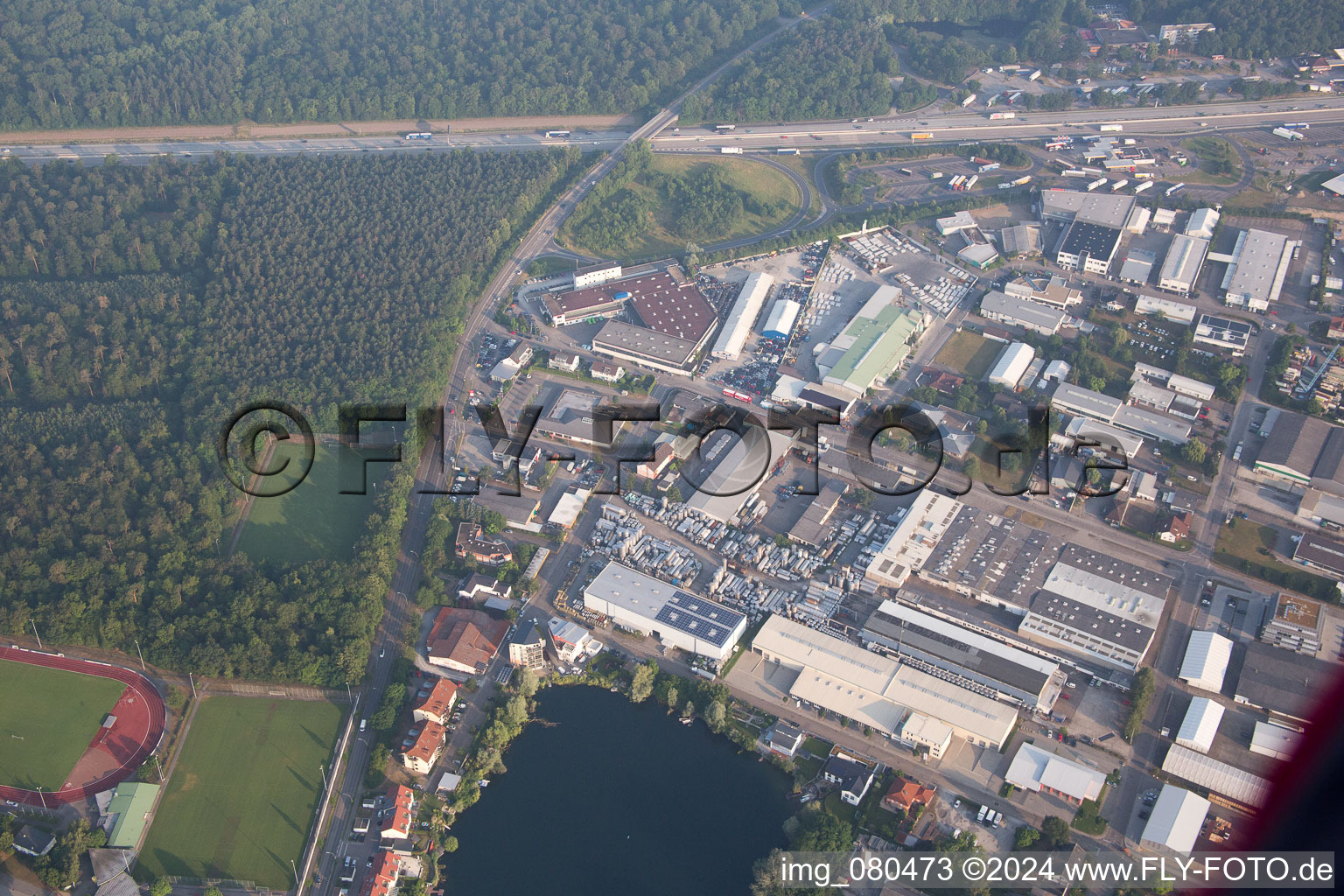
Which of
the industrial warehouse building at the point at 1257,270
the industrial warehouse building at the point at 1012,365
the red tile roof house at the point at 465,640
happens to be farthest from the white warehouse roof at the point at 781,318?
the industrial warehouse building at the point at 1257,270

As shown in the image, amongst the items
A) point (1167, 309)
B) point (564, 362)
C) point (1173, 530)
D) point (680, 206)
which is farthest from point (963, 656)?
point (680, 206)

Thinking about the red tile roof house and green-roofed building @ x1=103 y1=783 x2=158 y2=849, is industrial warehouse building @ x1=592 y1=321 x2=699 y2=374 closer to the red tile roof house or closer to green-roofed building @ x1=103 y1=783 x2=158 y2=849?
the red tile roof house

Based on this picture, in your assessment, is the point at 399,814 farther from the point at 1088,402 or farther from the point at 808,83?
the point at 808,83

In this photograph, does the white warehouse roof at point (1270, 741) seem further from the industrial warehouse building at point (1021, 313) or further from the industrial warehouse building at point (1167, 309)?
the industrial warehouse building at point (1167, 309)

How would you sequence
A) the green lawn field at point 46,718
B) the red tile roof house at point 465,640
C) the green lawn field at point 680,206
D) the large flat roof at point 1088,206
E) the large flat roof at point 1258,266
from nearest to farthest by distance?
the green lawn field at point 46,718
the red tile roof house at point 465,640
the large flat roof at point 1258,266
the large flat roof at point 1088,206
the green lawn field at point 680,206

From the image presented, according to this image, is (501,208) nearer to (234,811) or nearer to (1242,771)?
(234,811)

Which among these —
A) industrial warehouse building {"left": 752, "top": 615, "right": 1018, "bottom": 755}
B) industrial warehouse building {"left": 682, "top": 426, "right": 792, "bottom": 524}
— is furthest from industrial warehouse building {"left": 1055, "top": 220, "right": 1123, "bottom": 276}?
industrial warehouse building {"left": 752, "top": 615, "right": 1018, "bottom": 755}

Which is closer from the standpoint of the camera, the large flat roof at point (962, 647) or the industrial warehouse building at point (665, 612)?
the large flat roof at point (962, 647)
